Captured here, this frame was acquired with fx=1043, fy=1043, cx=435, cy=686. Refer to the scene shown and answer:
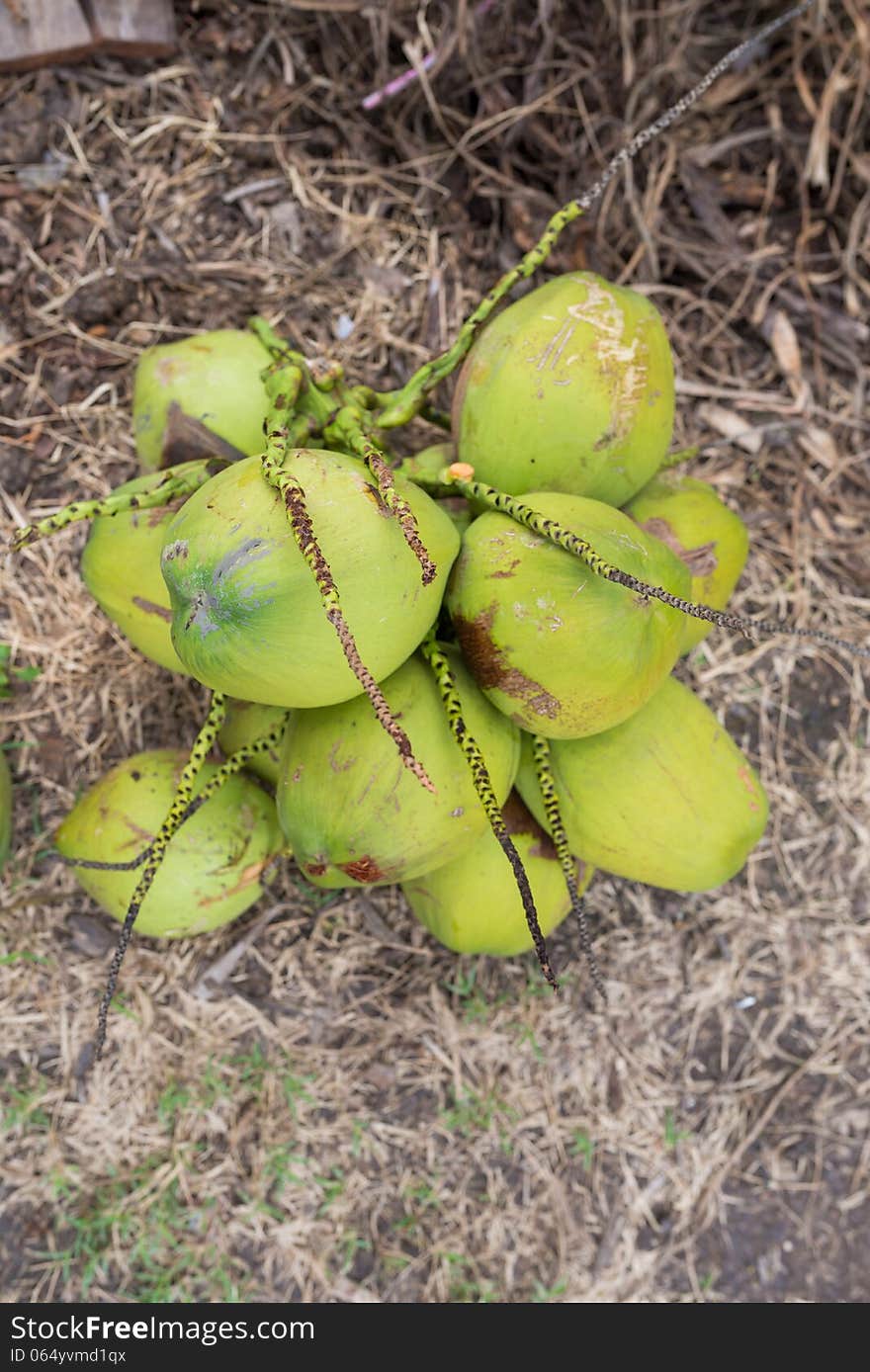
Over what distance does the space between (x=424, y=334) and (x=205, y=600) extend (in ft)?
4.79

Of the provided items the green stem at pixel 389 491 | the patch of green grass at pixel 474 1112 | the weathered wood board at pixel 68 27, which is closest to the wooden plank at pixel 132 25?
the weathered wood board at pixel 68 27

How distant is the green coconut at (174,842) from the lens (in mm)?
2115

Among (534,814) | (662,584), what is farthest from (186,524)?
(534,814)

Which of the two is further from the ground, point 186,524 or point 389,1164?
point 186,524

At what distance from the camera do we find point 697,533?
193 cm

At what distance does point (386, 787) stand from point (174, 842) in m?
0.68

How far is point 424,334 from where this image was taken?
8.72ft

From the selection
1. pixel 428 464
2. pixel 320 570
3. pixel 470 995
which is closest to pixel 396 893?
pixel 470 995

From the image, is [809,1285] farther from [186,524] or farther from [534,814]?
[186,524]

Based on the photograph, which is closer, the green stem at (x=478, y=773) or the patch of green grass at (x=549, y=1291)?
the green stem at (x=478, y=773)

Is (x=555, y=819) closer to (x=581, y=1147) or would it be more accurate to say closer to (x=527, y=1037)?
(x=527, y=1037)

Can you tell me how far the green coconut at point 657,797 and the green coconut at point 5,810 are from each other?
4.27ft

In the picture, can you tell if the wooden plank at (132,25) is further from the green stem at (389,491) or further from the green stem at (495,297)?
the green stem at (389,491)

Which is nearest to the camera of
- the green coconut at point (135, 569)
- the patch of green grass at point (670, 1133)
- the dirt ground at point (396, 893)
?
the green coconut at point (135, 569)
